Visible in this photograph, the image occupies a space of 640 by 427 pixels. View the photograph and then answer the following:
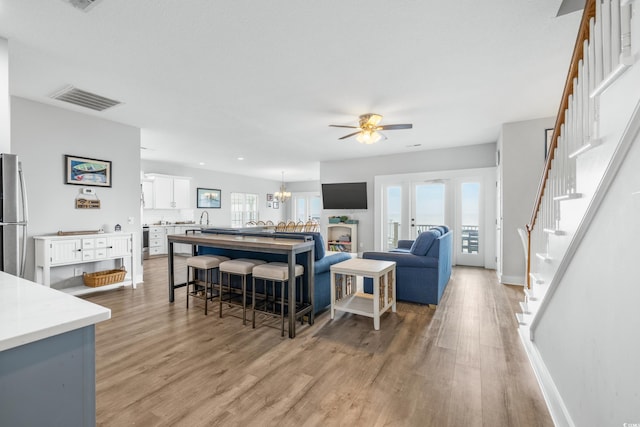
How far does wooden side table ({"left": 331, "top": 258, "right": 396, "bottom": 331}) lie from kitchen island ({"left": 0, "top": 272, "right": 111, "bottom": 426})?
225 centimetres

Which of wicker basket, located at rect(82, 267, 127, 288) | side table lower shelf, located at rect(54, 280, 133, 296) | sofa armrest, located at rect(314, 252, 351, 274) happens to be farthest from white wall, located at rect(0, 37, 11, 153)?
sofa armrest, located at rect(314, 252, 351, 274)

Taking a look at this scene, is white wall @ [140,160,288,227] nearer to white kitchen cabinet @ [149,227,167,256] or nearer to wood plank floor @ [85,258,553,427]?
white kitchen cabinet @ [149,227,167,256]

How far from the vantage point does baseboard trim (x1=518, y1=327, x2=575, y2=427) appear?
152cm

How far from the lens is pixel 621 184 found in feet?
3.56

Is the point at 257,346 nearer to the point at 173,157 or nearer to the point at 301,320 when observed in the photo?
the point at 301,320

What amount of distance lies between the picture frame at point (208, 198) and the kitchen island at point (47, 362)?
331 inches

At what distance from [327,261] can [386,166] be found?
438 cm

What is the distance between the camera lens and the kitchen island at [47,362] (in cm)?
78

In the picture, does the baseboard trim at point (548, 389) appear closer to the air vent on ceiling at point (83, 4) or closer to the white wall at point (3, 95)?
the air vent on ceiling at point (83, 4)

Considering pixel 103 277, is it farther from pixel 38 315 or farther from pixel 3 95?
pixel 38 315

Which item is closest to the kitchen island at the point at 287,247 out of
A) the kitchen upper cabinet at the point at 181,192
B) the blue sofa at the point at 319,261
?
the blue sofa at the point at 319,261

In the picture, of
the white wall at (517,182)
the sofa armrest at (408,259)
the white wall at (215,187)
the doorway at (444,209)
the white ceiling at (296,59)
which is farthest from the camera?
the white wall at (215,187)

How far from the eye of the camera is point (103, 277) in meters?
4.05

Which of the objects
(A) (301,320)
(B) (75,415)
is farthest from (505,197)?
(B) (75,415)
